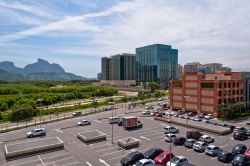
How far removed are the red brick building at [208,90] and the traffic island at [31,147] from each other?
137 ft

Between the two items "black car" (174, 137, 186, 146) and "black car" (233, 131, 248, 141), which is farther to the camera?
"black car" (233, 131, 248, 141)

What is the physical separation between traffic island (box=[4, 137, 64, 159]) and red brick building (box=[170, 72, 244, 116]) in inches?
1647

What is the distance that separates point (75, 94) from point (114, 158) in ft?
355

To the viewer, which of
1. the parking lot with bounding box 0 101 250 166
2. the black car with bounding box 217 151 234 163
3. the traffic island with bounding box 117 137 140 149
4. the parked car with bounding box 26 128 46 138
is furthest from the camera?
the parked car with bounding box 26 128 46 138

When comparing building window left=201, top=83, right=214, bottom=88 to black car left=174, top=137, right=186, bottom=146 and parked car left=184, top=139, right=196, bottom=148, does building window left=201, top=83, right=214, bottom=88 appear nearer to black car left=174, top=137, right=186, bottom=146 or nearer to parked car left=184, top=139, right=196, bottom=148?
black car left=174, top=137, right=186, bottom=146

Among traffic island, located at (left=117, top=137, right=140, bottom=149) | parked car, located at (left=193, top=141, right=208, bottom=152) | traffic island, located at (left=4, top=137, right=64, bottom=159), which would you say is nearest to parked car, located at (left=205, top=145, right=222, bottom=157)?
parked car, located at (left=193, top=141, right=208, bottom=152)

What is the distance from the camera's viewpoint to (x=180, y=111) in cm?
8088

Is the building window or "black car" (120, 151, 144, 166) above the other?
the building window

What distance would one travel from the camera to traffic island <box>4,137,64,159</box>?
38.0m

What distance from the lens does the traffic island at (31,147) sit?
38.0 m

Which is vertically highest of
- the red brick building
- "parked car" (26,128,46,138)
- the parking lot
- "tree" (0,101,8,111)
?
the red brick building

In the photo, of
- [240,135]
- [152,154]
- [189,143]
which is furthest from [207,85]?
[152,154]

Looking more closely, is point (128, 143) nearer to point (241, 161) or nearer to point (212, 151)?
point (212, 151)

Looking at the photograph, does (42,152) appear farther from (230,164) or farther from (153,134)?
(230,164)
